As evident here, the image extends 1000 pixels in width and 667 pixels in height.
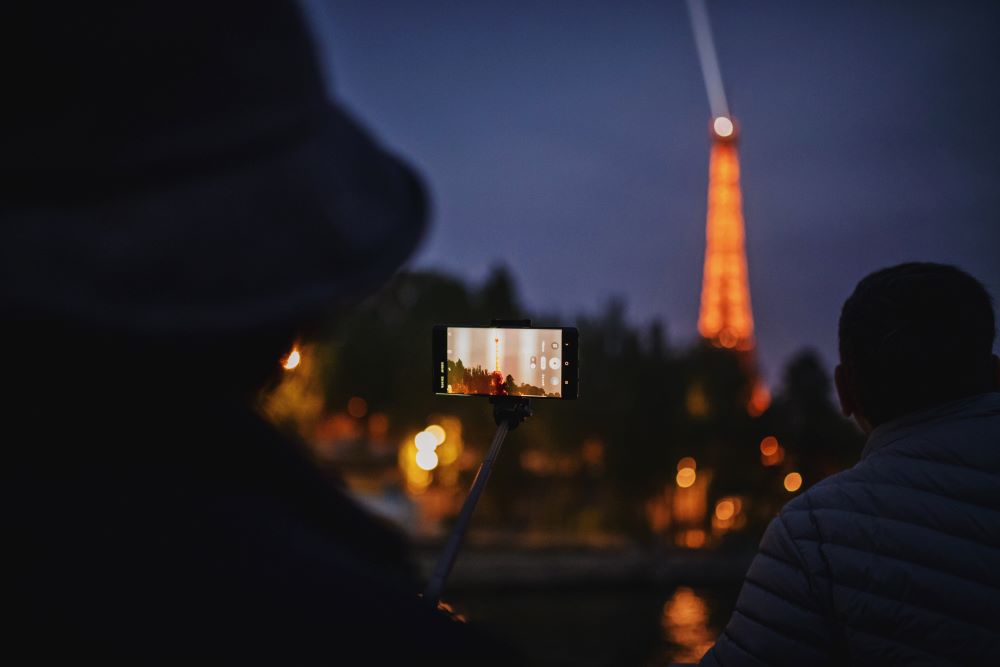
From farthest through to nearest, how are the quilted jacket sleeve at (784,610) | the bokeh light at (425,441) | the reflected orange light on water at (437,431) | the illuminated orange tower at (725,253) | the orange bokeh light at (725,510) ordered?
the illuminated orange tower at (725,253) → the orange bokeh light at (725,510) → the reflected orange light on water at (437,431) → the bokeh light at (425,441) → the quilted jacket sleeve at (784,610)

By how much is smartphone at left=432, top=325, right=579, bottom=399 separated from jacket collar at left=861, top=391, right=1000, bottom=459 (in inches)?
30.5

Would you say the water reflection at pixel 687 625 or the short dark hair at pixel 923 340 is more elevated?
the short dark hair at pixel 923 340

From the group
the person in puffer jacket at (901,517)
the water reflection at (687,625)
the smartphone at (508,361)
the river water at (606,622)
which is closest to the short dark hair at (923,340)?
the person in puffer jacket at (901,517)

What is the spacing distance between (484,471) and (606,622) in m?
23.8

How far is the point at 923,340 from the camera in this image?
6.33 feet

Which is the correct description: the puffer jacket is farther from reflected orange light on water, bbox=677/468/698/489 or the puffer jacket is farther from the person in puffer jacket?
reflected orange light on water, bbox=677/468/698/489

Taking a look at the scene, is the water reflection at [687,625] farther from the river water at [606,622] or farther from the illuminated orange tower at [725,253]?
the illuminated orange tower at [725,253]

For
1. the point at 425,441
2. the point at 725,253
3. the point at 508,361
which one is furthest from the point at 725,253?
the point at 508,361

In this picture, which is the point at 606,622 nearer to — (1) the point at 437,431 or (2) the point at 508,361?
(1) the point at 437,431

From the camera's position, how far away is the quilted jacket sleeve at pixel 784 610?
5.99 feet

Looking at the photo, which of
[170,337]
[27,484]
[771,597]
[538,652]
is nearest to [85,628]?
[27,484]

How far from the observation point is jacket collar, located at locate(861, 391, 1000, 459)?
6.11ft

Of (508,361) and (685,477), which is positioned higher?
(508,361)

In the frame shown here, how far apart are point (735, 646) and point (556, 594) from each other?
24.7 m
